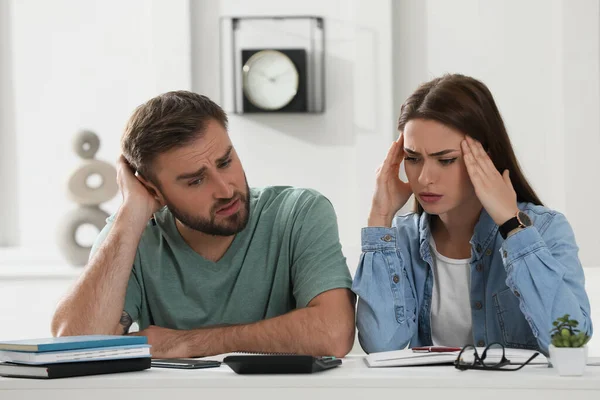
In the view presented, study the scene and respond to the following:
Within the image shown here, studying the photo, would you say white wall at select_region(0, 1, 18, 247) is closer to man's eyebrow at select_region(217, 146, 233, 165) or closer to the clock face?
the clock face

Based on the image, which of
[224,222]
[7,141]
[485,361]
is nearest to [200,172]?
[224,222]

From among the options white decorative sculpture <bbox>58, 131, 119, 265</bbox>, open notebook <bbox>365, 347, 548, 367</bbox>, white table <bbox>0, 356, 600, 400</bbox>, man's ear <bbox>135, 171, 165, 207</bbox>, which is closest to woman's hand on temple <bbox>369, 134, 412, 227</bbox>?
man's ear <bbox>135, 171, 165, 207</bbox>

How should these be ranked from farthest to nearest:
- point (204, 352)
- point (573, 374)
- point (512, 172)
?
1. point (512, 172)
2. point (204, 352)
3. point (573, 374)

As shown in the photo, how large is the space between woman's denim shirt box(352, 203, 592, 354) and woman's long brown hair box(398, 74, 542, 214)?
0.10 metres

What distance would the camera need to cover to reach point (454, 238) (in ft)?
7.20

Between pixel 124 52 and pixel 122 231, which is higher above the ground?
pixel 124 52

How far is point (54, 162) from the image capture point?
13.9 ft

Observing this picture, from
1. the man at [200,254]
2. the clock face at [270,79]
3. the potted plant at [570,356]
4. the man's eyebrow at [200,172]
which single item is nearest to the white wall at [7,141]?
the clock face at [270,79]

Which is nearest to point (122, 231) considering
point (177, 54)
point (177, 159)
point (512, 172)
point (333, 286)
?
point (177, 159)

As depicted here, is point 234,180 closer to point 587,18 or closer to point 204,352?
point 204,352

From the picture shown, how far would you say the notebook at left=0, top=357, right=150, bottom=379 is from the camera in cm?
147

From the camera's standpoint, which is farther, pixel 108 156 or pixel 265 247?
pixel 108 156

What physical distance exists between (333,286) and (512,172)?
53cm

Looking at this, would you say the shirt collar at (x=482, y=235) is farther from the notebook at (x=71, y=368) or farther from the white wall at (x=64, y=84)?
the white wall at (x=64, y=84)
